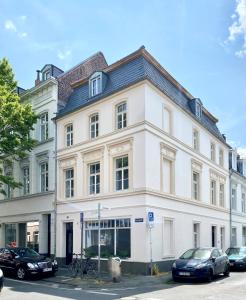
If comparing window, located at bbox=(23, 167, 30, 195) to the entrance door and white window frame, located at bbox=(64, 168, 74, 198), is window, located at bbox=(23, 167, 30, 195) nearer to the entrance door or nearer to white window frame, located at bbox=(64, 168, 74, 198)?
white window frame, located at bbox=(64, 168, 74, 198)

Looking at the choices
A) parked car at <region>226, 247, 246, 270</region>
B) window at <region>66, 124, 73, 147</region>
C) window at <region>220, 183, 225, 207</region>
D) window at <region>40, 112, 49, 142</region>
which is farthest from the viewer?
window at <region>220, 183, 225, 207</region>

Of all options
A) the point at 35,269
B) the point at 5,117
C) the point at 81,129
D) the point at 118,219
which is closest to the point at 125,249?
the point at 118,219

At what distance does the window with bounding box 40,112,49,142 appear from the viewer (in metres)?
28.2

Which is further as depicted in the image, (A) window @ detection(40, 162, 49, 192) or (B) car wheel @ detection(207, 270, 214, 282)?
(A) window @ detection(40, 162, 49, 192)

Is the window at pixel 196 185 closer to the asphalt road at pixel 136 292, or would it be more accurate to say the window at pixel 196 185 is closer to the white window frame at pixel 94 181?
the white window frame at pixel 94 181

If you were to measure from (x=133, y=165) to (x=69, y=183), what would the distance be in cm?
607

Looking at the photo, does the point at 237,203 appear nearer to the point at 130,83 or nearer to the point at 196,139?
the point at 196,139

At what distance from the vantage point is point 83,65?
3086 cm

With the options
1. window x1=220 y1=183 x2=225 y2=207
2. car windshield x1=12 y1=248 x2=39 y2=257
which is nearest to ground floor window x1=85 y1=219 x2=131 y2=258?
car windshield x1=12 y1=248 x2=39 y2=257

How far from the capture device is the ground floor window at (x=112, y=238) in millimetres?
21312

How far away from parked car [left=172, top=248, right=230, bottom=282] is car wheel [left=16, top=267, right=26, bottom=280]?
22.2 feet

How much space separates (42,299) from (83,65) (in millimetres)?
21061

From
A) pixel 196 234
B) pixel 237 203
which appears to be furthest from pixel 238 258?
pixel 237 203

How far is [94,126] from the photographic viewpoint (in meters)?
24.7
